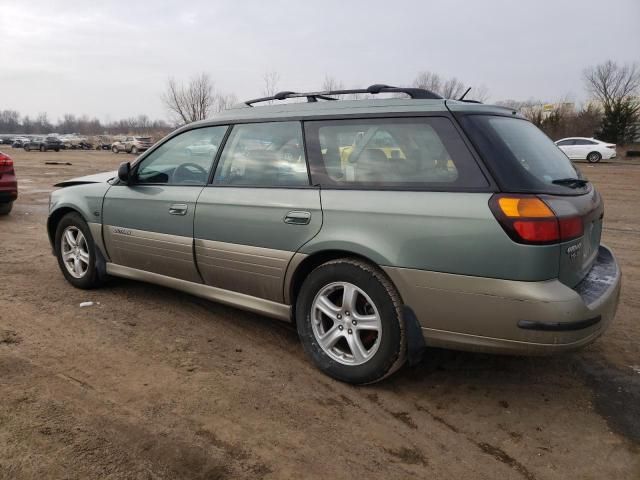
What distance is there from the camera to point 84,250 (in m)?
4.80

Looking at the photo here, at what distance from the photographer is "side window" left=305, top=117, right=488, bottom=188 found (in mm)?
2797

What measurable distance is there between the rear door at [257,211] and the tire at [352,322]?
0.86 ft

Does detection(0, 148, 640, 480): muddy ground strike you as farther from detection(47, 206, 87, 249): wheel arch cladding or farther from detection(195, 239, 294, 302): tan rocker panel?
detection(47, 206, 87, 249): wheel arch cladding

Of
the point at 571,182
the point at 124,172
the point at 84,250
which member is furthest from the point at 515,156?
the point at 84,250

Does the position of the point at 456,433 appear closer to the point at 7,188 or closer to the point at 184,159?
the point at 184,159

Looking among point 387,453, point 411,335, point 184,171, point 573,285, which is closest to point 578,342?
point 573,285

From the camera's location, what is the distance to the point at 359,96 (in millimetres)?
3547

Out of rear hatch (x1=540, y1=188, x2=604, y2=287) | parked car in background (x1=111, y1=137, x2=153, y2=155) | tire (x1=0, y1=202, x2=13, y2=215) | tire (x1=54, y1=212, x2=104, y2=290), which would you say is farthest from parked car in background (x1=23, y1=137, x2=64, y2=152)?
rear hatch (x1=540, y1=188, x2=604, y2=287)

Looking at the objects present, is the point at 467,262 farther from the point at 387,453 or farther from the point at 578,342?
the point at 387,453

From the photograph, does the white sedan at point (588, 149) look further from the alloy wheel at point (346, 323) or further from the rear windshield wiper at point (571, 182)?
the alloy wheel at point (346, 323)

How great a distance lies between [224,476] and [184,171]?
2.46 meters

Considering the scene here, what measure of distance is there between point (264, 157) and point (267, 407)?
166cm

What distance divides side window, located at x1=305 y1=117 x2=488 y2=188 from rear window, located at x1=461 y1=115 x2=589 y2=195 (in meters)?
0.09

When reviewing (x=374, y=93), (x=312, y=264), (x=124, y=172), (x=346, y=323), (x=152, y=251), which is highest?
(x=374, y=93)
